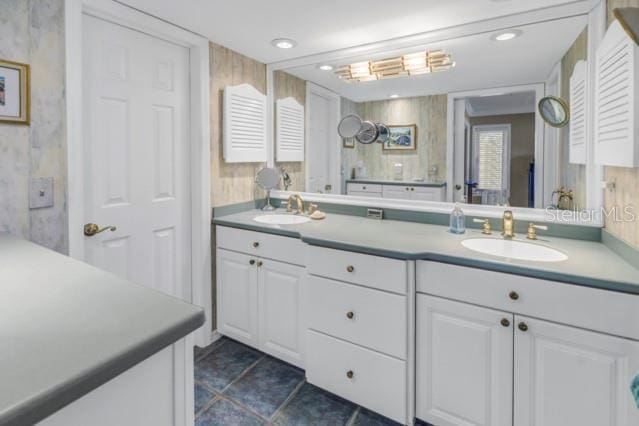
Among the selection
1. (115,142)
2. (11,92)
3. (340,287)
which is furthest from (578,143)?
(11,92)

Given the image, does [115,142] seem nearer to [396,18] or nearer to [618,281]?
[396,18]

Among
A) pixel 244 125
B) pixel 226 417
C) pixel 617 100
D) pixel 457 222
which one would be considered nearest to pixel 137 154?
pixel 244 125

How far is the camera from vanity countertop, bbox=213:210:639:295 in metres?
1.25

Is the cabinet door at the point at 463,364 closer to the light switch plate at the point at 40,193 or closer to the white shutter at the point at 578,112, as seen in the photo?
the white shutter at the point at 578,112

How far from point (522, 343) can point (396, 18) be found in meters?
1.66

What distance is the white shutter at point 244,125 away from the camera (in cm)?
241

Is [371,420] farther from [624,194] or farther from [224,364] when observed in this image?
[624,194]

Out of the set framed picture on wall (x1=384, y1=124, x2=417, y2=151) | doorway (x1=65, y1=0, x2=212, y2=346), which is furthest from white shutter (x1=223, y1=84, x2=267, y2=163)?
framed picture on wall (x1=384, y1=124, x2=417, y2=151)

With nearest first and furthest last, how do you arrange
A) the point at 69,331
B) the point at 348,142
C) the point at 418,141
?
1. the point at 69,331
2. the point at 418,141
3. the point at 348,142

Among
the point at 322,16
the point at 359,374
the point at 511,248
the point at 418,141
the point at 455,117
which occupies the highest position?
the point at 322,16

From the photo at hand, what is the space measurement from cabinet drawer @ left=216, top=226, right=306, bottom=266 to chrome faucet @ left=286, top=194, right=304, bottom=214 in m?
0.51

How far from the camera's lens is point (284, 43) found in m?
2.29

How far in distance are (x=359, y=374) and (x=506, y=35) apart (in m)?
1.90

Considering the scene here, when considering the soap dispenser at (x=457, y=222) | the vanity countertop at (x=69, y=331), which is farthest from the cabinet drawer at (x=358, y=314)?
the vanity countertop at (x=69, y=331)
